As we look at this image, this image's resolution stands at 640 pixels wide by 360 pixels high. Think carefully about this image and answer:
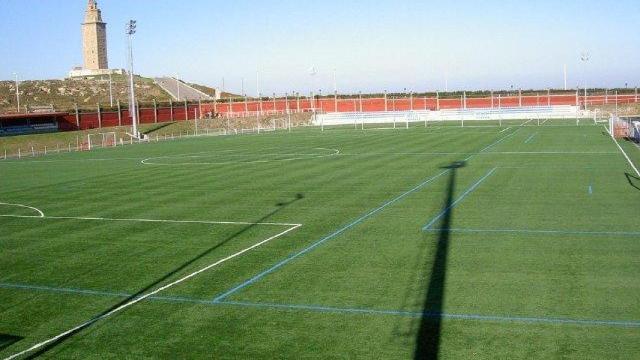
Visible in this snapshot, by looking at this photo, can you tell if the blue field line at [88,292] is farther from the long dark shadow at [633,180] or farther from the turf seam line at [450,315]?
the long dark shadow at [633,180]

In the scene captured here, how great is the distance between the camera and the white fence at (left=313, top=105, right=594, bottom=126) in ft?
284

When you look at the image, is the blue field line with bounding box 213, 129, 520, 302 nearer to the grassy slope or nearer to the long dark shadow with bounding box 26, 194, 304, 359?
the long dark shadow with bounding box 26, 194, 304, 359

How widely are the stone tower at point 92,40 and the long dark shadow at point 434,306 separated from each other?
16688 cm

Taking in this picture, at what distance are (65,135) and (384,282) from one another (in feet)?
240

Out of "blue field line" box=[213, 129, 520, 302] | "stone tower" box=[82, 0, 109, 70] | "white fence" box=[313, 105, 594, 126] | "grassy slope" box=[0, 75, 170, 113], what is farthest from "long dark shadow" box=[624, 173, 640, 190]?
"stone tower" box=[82, 0, 109, 70]

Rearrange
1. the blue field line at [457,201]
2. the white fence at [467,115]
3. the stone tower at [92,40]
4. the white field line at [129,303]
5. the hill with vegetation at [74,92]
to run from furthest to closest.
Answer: the stone tower at [92,40] → the hill with vegetation at [74,92] → the white fence at [467,115] → the blue field line at [457,201] → the white field line at [129,303]

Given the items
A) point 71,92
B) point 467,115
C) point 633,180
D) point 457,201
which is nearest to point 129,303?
point 457,201

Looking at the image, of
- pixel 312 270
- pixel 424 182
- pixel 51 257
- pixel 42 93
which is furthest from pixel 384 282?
pixel 42 93

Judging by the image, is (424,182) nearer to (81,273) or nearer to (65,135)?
(81,273)

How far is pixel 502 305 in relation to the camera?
11203 millimetres

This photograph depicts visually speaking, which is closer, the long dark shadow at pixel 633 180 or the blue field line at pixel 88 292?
the blue field line at pixel 88 292

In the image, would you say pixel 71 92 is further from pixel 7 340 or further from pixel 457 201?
pixel 7 340

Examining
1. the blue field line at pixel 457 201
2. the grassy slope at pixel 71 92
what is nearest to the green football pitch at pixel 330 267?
the blue field line at pixel 457 201

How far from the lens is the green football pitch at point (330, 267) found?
9.96m
